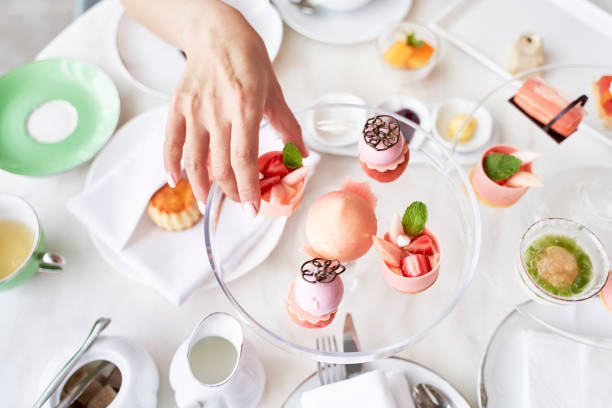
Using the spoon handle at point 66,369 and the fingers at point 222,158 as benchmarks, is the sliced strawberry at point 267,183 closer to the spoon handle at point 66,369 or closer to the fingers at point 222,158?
the fingers at point 222,158

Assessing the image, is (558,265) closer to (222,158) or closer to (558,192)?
(558,192)

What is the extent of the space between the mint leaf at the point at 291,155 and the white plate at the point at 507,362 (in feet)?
1.32

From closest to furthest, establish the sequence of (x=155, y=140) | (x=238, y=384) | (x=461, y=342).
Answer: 1. (x=238, y=384)
2. (x=461, y=342)
3. (x=155, y=140)

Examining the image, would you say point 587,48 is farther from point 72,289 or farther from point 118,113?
point 72,289

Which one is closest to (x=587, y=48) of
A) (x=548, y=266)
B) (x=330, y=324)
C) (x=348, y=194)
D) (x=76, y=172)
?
(x=548, y=266)

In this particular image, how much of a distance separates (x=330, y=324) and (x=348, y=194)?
201mm

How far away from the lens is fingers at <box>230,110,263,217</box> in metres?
0.65

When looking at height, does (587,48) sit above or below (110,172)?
above

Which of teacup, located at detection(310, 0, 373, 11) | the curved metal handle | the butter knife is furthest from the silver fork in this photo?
teacup, located at detection(310, 0, 373, 11)

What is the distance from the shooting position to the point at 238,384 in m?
0.66

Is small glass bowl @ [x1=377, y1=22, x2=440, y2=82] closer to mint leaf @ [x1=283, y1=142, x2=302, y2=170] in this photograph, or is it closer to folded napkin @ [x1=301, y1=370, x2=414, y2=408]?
mint leaf @ [x1=283, y1=142, x2=302, y2=170]

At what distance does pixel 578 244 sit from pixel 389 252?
324mm

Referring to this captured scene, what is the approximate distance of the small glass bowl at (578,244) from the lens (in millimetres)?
689

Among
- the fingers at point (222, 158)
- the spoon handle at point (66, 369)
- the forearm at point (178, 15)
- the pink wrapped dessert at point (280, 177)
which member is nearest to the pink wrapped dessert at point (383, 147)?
the pink wrapped dessert at point (280, 177)
